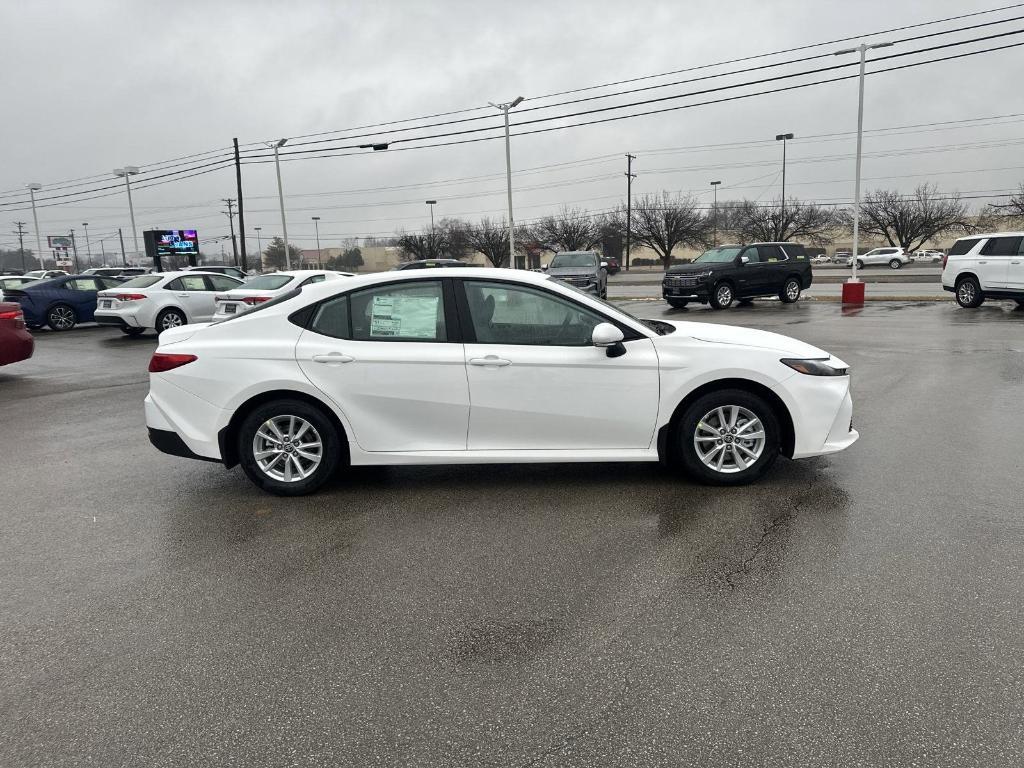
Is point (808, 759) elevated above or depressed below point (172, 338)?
below

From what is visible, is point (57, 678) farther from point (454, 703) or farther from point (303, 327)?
point (303, 327)

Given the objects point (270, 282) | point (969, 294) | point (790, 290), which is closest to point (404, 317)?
point (270, 282)

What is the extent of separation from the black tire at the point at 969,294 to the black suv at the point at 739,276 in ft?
13.9

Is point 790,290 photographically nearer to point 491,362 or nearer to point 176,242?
point 491,362

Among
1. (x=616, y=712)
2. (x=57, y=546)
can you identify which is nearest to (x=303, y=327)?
(x=57, y=546)

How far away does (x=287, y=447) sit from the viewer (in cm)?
510

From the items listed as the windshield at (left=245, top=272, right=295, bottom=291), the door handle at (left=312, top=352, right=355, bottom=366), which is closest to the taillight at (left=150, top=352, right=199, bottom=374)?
the door handle at (left=312, top=352, right=355, bottom=366)

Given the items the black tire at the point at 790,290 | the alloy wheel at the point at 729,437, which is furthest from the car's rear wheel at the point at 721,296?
the alloy wheel at the point at 729,437

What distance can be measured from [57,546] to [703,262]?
19198mm

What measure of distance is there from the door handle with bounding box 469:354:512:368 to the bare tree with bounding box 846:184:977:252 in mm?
77740

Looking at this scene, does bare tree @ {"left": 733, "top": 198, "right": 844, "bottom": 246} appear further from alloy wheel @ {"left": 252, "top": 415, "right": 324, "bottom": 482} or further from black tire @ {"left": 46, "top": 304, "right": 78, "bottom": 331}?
alloy wheel @ {"left": 252, "top": 415, "right": 324, "bottom": 482}

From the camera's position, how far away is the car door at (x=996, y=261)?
699 inches

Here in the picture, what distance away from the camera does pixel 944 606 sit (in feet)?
11.1

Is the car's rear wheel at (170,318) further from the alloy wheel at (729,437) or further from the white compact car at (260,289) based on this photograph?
the alloy wheel at (729,437)
